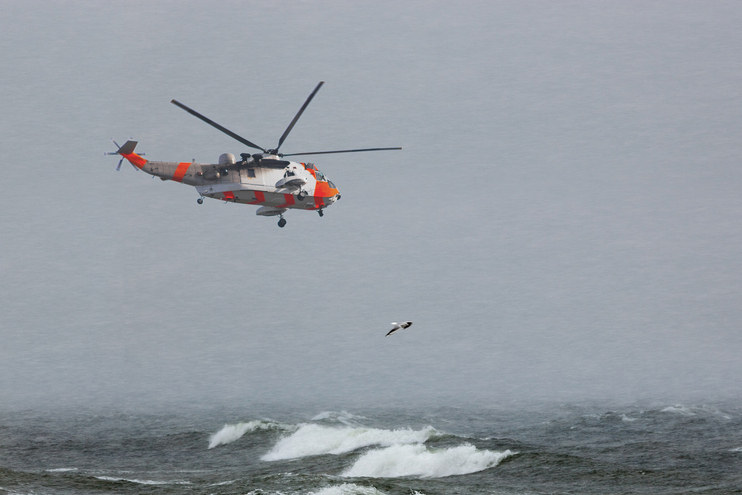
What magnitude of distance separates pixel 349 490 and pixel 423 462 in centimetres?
2406

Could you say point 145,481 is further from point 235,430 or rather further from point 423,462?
point 423,462

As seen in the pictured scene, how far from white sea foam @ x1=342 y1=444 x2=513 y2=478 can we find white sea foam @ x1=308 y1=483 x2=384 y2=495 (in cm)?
1421

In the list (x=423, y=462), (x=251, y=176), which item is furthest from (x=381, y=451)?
(x=251, y=176)

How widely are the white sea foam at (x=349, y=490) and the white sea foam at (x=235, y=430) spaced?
45020 mm

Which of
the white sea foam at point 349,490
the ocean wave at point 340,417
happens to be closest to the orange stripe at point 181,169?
the white sea foam at point 349,490

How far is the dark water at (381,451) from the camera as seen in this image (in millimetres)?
100875

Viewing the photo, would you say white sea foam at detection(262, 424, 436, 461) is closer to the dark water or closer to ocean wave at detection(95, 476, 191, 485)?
the dark water

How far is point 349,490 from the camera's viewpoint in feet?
303

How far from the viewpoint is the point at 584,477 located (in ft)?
343

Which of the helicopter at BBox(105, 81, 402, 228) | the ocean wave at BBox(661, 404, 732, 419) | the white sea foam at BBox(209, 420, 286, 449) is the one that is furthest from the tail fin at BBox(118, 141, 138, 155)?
the ocean wave at BBox(661, 404, 732, 419)

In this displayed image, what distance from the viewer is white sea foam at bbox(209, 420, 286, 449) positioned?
136m

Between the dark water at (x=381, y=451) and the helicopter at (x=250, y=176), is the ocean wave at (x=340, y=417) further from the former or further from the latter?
the helicopter at (x=250, y=176)

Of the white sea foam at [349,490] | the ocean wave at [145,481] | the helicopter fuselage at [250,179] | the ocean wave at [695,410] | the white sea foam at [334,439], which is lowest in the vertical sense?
the white sea foam at [349,490]

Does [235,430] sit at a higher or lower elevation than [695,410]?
higher
